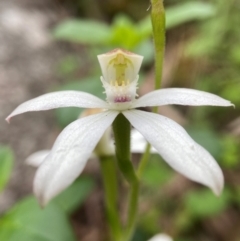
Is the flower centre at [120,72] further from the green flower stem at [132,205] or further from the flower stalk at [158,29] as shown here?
the green flower stem at [132,205]

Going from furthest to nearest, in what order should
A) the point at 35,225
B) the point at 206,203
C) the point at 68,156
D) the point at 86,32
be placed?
the point at 206,203
the point at 86,32
the point at 35,225
the point at 68,156

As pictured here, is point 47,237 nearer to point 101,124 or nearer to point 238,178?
point 101,124

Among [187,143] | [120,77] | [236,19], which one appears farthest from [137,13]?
[187,143]

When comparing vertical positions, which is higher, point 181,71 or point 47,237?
point 47,237

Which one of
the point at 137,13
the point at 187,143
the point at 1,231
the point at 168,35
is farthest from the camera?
the point at 137,13

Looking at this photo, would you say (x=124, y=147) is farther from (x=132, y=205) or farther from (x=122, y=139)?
(x=132, y=205)

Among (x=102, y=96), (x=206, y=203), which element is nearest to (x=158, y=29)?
(x=102, y=96)

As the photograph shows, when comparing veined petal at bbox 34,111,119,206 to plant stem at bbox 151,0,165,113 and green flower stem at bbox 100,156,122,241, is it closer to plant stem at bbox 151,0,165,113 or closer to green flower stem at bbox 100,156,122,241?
plant stem at bbox 151,0,165,113
